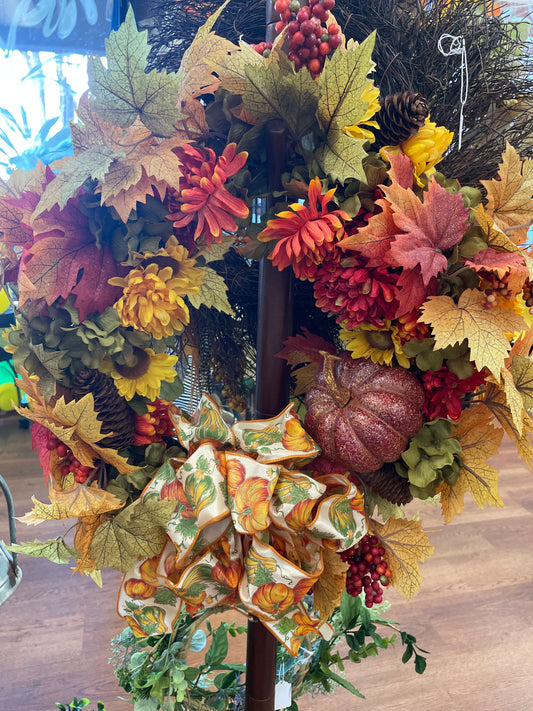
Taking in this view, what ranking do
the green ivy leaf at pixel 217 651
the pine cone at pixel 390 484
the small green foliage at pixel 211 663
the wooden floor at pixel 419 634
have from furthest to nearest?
1. the wooden floor at pixel 419 634
2. the green ivy leaf at pixel 217 651
3. the small green foliage at pixel 211 663
4. the pine cone at pixel 390 484

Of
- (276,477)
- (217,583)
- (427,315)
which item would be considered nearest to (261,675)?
(217,583)

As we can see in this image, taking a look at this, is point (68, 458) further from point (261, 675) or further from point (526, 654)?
point (526, 654)

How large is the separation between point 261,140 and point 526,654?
139cm

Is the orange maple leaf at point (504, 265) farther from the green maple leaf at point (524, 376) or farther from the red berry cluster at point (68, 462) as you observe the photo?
the red berry cluster at point (68, 462)

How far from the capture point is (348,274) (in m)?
0.39

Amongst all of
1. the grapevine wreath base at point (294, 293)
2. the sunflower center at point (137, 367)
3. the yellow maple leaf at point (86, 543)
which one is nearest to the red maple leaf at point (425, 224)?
the grapevine wreath base at point (294, 293)

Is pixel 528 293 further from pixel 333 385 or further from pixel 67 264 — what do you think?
pixel 67 264

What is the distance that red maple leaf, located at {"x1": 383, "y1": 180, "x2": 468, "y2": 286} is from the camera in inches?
14.3

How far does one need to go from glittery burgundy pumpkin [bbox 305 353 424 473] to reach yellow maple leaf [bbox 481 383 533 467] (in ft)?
0.21

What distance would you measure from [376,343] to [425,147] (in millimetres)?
146

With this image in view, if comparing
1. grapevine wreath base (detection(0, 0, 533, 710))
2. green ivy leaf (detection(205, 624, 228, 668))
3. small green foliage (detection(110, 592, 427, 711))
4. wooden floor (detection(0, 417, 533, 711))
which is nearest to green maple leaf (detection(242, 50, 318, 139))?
grapevine wreath base (detection(0, 0, 533, 710))

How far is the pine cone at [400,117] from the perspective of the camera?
0.36m

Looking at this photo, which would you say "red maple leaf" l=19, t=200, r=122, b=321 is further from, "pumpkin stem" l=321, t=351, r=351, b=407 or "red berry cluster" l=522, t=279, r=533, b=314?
"red berry cluster" l=522, t=279, r=533, b=314

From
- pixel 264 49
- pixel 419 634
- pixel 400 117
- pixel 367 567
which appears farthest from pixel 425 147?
pixel 419 634
